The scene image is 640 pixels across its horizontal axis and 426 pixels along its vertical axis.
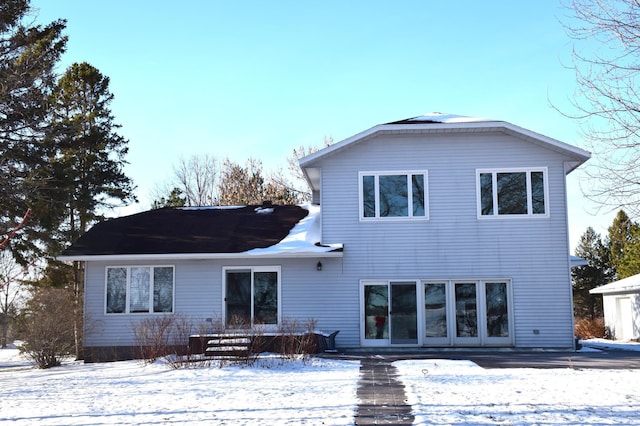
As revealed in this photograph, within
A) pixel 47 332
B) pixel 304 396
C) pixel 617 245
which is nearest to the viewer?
pixel 304 396

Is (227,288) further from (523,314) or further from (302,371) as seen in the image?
(523,314)

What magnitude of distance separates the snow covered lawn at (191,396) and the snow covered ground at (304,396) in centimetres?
2

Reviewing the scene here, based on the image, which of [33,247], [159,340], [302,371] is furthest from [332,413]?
[33,247]

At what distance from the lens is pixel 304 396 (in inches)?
395

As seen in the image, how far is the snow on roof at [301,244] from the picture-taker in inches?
690

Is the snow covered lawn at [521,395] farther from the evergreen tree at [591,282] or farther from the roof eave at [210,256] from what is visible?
the evergreen tree at [591,282]

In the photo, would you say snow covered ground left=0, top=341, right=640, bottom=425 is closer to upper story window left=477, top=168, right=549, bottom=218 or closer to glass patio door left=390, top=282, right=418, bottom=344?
glass patio door left=390, top=282, right=418, bottom=344

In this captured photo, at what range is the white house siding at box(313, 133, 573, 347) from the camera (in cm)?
1761

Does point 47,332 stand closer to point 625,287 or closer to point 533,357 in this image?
point 533,357

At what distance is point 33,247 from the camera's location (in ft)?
78.6

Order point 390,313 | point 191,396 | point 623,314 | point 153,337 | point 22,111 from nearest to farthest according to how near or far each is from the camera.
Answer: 1. point 191,396
2. point 22,111
3. point 153,337
4. point 390,313
5. point 623,314

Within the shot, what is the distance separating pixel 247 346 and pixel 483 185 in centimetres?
813

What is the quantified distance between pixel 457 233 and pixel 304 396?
9.20 m

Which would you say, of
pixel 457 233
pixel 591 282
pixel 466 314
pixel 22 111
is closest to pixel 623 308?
pixel 591 282
